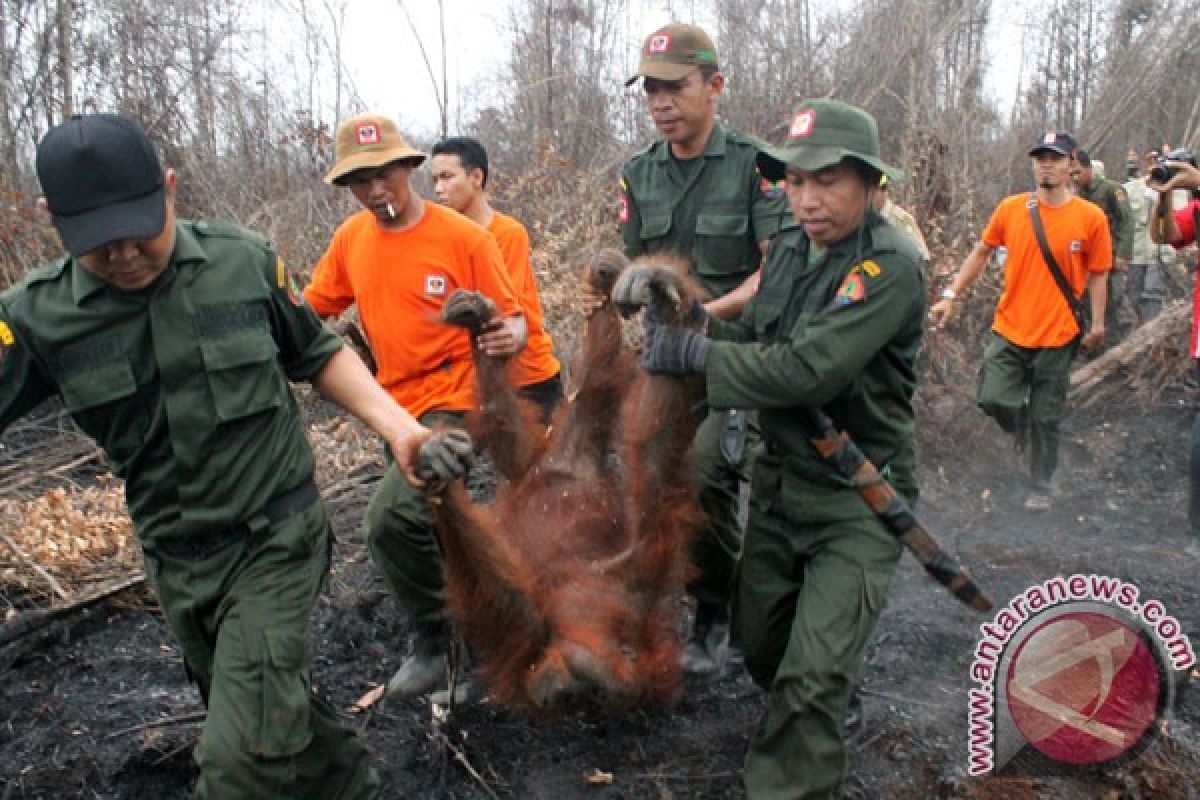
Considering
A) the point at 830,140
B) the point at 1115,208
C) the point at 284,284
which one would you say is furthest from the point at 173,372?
the point at 1115,208

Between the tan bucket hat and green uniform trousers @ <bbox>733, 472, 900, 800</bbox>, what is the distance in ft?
6.74

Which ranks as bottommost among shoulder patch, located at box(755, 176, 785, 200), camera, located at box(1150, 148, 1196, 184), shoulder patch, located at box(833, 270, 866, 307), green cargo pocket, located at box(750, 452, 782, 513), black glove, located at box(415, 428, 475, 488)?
green cargo pocket, located at box(750, 452, 782, 513)

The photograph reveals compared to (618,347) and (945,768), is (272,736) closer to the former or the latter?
(618,347)

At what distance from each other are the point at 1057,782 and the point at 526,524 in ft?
7.19

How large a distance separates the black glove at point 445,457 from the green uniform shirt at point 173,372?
0.51 metres

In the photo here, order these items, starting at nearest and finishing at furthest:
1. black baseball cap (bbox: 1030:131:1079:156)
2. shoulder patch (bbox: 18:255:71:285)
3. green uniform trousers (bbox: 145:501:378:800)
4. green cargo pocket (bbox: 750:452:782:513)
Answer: green uniform trousers (bbox: 145:501:378:800) < shoulder patch (bbox: 18:255:71:285) < green cargo pocket (bbox: 750:452:782:513) < black baseball cap (bbox: 1030:131:1079:156)

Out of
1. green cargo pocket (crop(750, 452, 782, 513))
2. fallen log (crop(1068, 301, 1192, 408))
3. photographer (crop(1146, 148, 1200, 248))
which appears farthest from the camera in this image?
fallen log (crop(1068, 301, 1192, 408))

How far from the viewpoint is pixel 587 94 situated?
1335 cm

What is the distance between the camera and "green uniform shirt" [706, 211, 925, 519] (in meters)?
2.87

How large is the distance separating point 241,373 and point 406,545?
123 centimetres

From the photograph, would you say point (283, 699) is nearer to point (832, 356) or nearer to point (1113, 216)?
point (832, 356)

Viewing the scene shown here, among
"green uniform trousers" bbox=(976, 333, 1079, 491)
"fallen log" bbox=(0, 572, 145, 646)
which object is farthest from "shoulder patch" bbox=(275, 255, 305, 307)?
"green uniform trousers" bbox=(976, 333, 1079, 491)

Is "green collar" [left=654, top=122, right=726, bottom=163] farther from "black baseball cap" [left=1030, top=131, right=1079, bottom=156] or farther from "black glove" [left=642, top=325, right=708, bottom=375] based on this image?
"black baseball cap" [left=1030, top=131, right=1079, bottom=156]

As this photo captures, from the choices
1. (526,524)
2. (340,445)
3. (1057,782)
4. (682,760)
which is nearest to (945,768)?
(1057,782)
